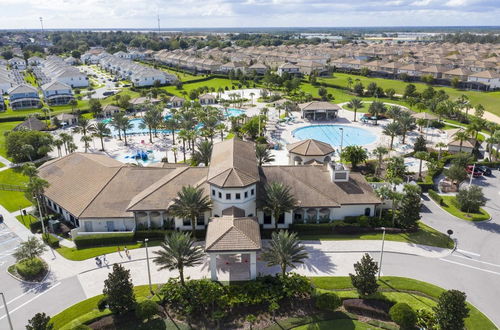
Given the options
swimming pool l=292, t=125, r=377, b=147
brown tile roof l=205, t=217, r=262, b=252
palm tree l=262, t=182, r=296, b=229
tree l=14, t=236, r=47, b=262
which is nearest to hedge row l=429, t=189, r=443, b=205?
palm tree l=262, t=182, r=296, b=229

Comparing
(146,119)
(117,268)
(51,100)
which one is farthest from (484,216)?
(51,100)

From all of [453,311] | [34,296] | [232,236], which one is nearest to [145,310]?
[232,236]

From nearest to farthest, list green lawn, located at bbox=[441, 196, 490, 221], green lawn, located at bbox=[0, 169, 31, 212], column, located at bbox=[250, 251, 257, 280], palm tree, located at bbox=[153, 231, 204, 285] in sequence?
palm tree, located at bbox=[153, 231, 204, 285], column, located at bbox=[250, 251, 257, 280], green lawn, located at bbox=[441, 196, 490, 221], green lawn, located at bbox=[0, 169, 31, 212]

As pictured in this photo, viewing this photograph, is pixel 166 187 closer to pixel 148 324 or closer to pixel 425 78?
pixel 148 324

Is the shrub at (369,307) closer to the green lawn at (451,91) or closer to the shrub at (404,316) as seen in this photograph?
the shrub at (404,316)

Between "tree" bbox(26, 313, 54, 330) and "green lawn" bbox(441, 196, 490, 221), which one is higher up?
"tree" bbox(26, 313, 54, 330)

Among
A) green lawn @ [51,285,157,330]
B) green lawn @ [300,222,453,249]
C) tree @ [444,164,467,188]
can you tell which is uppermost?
tree @ [444,164,467,188]

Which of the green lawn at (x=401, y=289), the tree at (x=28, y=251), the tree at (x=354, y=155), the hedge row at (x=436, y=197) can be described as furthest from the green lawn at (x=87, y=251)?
the hedge row at (x=436, y=197)

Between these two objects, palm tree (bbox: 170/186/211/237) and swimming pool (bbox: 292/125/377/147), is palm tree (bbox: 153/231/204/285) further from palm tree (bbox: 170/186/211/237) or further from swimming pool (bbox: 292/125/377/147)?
swimming pool (bbox: 292/125/377/147)
